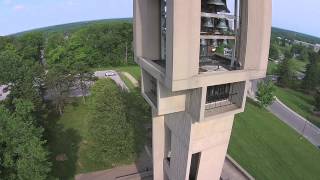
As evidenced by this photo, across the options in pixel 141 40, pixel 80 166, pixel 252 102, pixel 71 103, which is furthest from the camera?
pixel 252 102

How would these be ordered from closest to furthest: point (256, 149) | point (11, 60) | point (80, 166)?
point (80, 166) → point (256, 149) → point (11, 60)

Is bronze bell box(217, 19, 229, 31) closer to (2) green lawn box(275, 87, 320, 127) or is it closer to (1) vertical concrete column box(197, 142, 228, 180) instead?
(1) vertical concrete column box(197, 142, 228, 180)

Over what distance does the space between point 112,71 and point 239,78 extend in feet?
182

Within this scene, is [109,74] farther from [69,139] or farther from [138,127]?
[138,127]

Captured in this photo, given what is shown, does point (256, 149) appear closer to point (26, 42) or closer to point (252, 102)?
point (252, 102)

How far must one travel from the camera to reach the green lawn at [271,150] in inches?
1182

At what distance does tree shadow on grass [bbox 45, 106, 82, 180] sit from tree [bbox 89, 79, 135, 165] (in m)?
3.71

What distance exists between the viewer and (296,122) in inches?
1832

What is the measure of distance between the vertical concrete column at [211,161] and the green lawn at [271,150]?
11877 millimetres

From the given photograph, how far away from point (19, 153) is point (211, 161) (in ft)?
46.0

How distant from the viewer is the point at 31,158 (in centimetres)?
2000

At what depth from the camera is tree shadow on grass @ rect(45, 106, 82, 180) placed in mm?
27672

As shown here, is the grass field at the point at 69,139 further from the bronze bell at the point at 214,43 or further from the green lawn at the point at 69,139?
the bronze bell at the point at 214,43

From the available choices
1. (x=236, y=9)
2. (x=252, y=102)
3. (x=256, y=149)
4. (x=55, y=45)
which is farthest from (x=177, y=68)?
(x=55, y=45)
